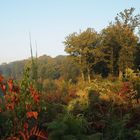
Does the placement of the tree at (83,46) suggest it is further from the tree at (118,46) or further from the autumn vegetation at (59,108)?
the autumn vegetation at (59,108)

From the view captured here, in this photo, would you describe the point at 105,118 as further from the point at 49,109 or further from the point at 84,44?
the point at 84,44

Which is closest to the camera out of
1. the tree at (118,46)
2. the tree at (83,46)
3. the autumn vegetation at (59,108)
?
the autumn vegetation at (59,108)

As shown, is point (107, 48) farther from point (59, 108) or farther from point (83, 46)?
point (59, 108)

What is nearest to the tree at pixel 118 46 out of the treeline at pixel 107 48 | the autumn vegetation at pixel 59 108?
the treeline at pixel 107 48

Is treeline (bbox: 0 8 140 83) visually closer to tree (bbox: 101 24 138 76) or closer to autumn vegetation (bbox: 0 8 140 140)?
tree (bbox: 101 24 138 76)

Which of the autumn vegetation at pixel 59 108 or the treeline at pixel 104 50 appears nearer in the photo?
the autumn vegetation at pixel 59 108

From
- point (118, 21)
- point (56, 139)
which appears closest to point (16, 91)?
point (56, 139)

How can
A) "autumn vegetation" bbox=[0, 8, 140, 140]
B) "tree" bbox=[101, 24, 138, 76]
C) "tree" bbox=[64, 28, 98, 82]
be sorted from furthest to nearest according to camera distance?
"tree" bbox=[64, 28, 98, 82], "tree" bbox=[101, 24, 138, 76], "autumn vegetation" bbox=[0, 8, 140, 140]

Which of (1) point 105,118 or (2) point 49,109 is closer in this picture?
(2) point 49,109

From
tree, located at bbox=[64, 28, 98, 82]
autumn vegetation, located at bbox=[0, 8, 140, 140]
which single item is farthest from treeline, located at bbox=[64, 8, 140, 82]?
autumn vegetation, located at bbox=[0, 8, 140, 140]

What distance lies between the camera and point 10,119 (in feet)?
14.2

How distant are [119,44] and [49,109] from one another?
44647 millimetres

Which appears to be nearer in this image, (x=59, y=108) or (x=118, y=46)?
(x=59, y=108)

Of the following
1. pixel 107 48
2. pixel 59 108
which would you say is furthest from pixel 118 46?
pixel 59 108
